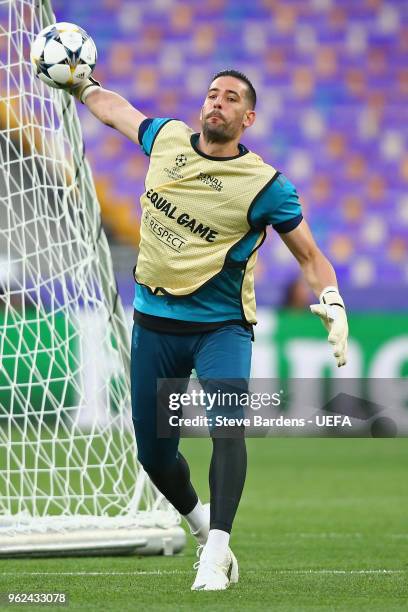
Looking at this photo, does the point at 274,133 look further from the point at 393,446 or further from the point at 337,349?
the point at 337,349

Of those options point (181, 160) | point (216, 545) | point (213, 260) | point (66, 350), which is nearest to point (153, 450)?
point (216, 545)

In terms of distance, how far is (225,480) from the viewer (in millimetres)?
4762

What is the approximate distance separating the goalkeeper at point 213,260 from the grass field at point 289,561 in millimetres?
355

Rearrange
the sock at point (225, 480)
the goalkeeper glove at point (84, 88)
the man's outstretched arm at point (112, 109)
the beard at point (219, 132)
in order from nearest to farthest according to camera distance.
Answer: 1. the sock at point (225, 480)
2. the beard at point (219, 132)
3. the man's outstretched arm at point (112, 109)
4. the goalkeeper glove at point (84, 88)

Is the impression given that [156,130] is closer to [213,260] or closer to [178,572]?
[213,260]

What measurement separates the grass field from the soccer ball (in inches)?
83.7

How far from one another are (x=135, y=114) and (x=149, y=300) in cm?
82

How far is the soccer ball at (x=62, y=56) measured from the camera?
5.35 meters

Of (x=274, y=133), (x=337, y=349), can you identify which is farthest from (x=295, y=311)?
(x=337, y=349)

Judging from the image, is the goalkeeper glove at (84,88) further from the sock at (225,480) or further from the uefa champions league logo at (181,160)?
the sock at (225,480)

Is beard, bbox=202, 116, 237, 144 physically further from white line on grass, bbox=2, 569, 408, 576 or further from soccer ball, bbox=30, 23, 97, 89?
A: white line on grass, bbox=2, 569, 408, 576

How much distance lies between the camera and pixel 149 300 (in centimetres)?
504

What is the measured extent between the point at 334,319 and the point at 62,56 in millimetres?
1685

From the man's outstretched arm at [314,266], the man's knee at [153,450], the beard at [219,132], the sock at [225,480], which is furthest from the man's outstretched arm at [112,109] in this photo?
the sock at [225,480]
